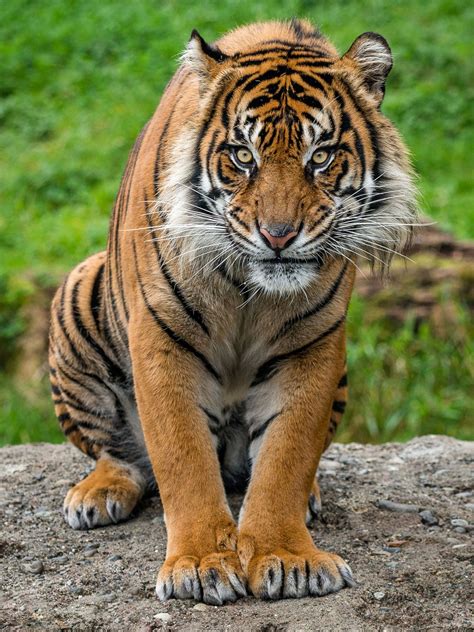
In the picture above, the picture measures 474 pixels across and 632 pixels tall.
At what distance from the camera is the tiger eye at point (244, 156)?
3.07 meters

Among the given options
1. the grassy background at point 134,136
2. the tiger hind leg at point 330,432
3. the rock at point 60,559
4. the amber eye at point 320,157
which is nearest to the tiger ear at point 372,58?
the amber eye at point 320,157

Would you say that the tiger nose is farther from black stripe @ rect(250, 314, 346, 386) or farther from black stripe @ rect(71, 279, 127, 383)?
black stripe @ rect(71, 279, 127, 383)

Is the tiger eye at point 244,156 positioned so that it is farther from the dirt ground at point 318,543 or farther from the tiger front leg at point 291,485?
the dirt ground at point 318,543

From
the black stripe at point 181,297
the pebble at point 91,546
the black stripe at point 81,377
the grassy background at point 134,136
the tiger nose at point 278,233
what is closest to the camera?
the tiger nose at point 278,233

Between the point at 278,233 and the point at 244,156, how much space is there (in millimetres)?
306

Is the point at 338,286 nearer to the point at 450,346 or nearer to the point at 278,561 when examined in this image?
the point at 278,561

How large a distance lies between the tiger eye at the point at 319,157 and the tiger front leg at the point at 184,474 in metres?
0.71

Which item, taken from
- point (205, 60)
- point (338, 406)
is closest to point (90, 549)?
point (338, 406)

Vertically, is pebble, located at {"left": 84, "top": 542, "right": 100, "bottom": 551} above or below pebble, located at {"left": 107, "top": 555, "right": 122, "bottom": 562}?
below

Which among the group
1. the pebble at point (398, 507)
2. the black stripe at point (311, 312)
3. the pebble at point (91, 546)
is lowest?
the pebble at point (398, 507)

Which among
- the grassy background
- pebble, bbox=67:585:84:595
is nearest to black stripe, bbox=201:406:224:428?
pebble, bbox=67:585:84:595

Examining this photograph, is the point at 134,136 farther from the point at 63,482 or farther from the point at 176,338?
the point at 176,338

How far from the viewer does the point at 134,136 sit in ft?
33.2

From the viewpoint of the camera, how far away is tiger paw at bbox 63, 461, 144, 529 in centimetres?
373
